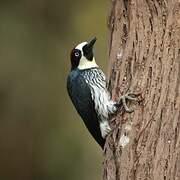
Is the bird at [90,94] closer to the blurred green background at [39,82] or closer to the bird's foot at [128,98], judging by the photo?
the bird's foot at [128,98]

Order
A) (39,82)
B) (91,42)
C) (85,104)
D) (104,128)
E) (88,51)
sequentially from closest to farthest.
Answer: (104,128), (85,104), (91,42), (88,51), (39,82)

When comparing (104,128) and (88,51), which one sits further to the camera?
(88,51)

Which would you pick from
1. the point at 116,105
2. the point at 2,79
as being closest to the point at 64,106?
the point at 2,79

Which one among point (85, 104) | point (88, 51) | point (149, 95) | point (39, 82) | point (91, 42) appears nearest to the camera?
point (149, 95)

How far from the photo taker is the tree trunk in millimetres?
5312

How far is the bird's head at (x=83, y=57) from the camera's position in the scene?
258 inches

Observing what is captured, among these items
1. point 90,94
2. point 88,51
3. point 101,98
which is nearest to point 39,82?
point 88,51

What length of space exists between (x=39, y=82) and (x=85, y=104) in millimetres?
6061

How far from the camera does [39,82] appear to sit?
40.3 feet

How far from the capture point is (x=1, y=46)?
474 inches

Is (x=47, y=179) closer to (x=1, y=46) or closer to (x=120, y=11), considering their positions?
(x=1, y=46)

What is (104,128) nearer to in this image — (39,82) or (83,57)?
(83,57)

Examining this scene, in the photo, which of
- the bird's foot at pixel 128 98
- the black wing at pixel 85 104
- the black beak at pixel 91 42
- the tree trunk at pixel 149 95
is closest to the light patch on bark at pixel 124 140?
the tree trunk at pixel 149 95

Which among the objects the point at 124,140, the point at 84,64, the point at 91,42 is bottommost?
the point at 124,140
